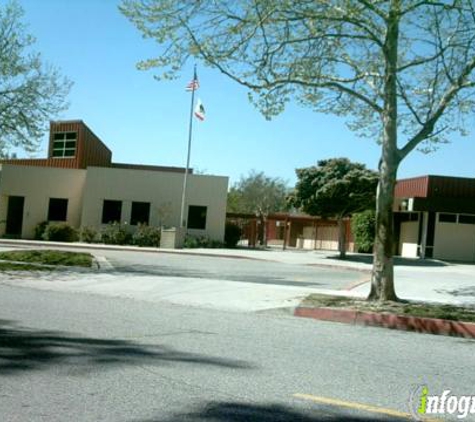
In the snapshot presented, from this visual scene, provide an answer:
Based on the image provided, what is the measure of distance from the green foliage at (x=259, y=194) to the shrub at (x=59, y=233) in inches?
1182

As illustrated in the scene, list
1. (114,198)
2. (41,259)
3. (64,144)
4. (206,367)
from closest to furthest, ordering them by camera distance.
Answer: (206,367) < (41,259) < (114,198) < (64,144)

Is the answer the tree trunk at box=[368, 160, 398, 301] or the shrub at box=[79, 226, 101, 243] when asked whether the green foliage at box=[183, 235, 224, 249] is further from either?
the tree trunk at box=[368, 160, 398, 301]

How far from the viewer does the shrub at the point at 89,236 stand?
3375 centimetres

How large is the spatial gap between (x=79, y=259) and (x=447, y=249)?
20427mm

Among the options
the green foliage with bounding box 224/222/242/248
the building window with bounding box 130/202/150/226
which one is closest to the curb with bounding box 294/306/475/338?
the green foliage with bounding box 224/222/242/248

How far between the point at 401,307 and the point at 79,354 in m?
6.93

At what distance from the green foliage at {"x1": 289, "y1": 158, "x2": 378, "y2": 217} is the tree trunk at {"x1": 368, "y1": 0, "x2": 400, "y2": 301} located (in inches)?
665

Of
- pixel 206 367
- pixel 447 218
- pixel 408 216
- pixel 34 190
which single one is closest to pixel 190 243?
pixel 34 190

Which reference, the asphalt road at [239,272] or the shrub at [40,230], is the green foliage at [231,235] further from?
the asphalt road at [239,272]

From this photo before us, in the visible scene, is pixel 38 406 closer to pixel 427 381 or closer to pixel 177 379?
pixel 177 379

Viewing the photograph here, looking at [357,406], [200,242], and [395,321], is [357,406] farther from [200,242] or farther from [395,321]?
[200,242]

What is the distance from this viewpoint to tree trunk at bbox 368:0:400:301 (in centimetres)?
1247

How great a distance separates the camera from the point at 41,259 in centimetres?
1931

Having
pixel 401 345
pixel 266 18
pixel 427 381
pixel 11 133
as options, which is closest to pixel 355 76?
pixel 266 18
